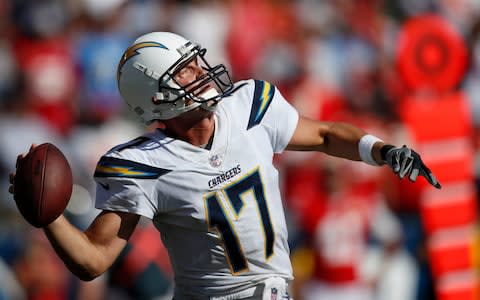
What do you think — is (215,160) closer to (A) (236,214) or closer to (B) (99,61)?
(A) (236,214)

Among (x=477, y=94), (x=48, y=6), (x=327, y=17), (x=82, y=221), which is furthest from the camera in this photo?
(x=327, y=17)

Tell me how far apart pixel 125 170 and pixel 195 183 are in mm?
Result: 272

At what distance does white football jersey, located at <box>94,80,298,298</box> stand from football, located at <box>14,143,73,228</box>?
0.60ft

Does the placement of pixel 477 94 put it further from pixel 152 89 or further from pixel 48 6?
pixel 152 89

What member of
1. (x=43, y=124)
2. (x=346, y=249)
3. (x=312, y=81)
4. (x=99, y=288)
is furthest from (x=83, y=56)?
(x=346, y=249)

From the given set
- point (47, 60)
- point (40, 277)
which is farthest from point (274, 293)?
point (47, 60)

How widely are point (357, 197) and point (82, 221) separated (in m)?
1.93

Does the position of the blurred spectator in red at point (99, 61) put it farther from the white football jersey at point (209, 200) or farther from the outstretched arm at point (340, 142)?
the white football jersey at point (209, 200)

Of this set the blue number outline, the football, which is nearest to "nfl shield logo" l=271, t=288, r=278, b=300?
the blue number outline

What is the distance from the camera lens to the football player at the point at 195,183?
12.7 ft

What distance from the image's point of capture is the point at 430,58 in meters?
6.68

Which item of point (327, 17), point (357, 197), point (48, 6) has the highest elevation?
point (327, 17)

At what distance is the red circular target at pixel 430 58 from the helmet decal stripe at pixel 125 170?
10.2 ft

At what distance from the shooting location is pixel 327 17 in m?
10.4
